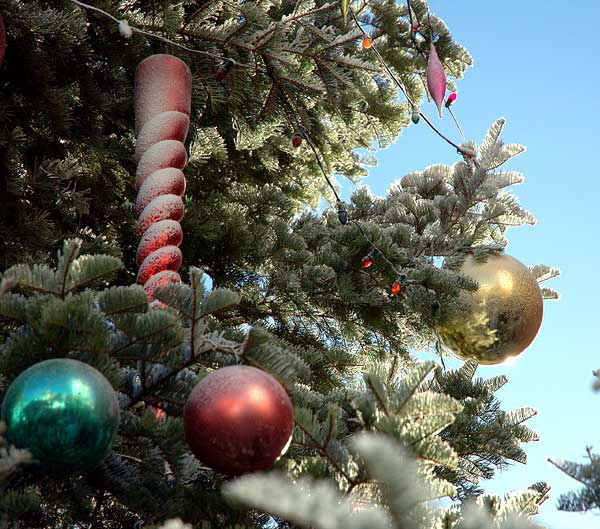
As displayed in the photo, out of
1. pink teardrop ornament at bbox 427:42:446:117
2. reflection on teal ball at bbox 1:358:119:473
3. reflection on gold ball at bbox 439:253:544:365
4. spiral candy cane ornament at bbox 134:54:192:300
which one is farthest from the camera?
reflection on gold ball at bbox 439:253:544:365

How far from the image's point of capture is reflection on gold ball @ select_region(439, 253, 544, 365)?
2203mm

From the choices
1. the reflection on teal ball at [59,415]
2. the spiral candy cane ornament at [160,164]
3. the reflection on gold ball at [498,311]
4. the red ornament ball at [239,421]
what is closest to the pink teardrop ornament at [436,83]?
the reflection on gold ball at [498,311]

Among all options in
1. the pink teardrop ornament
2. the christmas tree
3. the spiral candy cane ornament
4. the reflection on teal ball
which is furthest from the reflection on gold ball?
the reflection on teal ball

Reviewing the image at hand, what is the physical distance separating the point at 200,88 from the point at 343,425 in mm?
1384

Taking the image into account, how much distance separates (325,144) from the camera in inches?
132

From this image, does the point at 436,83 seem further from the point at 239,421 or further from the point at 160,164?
the point at 239,421

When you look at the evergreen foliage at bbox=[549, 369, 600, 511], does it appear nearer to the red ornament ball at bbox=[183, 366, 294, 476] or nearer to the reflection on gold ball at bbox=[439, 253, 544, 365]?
the red ornament ball at bbox=[183, 366, 294, 476]

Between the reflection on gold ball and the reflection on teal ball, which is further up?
the reflection on gold ball

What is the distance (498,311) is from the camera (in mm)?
2201

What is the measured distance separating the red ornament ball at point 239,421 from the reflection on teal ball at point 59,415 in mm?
144

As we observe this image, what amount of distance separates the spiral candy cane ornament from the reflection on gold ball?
0.95m

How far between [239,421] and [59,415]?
0.26 m

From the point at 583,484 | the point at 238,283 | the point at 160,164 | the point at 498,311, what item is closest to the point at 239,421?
the point at 583,484

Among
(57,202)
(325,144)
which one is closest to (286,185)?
(325,144)
